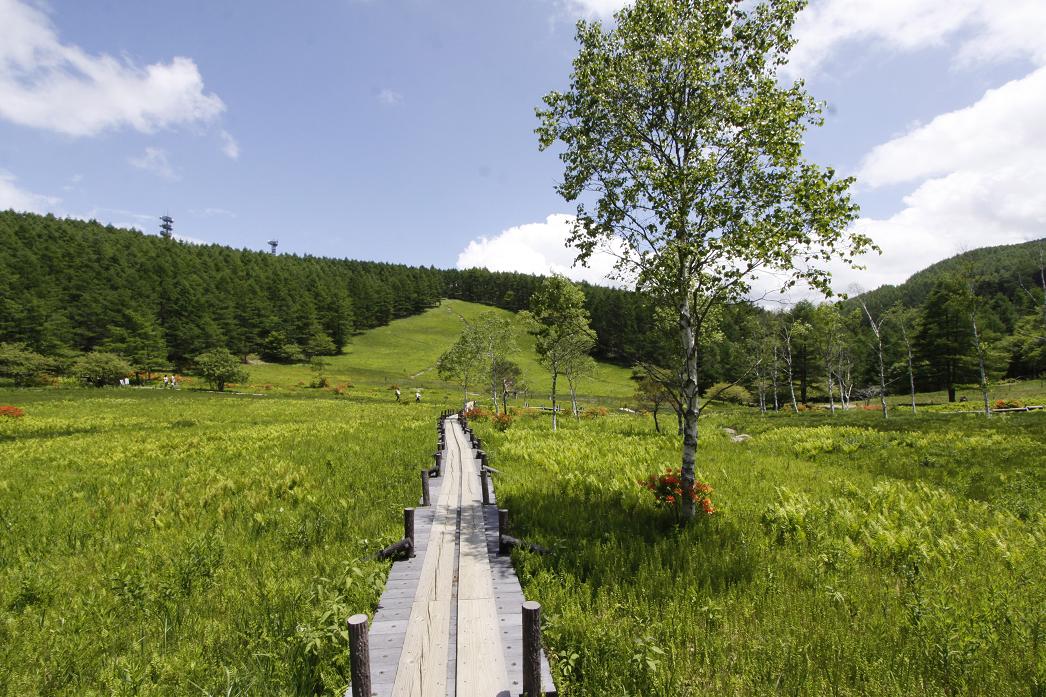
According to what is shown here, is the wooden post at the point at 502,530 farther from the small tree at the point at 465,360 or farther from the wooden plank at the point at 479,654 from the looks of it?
the small tree at the point at 465,360

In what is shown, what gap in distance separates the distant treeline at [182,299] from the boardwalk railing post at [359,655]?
208 ft

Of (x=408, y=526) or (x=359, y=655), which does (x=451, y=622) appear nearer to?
(x=359, y=655)

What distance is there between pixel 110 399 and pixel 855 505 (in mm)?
59734

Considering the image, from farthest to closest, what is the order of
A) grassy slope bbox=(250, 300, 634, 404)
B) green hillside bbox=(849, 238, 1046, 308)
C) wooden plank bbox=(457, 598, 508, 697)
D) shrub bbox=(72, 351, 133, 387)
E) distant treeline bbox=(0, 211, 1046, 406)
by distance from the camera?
green hillside bbox=(849, 238, 1046, 308) → grassy slope bbox=(250, 300, 634, 404) → shrub bbox=(72, 351, 133, 387) → distant treeline bbox=(0, 211, 1046, 406) → wooden plank bbox=(457, 598, 508, 697)

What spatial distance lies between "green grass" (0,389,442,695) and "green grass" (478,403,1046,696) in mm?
3325

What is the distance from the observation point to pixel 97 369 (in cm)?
5619

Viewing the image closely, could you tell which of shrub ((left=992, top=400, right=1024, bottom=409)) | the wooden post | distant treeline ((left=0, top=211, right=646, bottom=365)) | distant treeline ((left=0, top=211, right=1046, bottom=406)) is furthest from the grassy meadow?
distant treeline ((left=0, top=211, right=646, bottom=365))

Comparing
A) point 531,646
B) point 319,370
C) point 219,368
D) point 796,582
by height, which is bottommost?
point 796,582

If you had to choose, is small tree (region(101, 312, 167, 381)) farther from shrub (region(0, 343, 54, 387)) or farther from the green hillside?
the green hillside

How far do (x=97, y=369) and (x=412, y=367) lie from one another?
49736 mm

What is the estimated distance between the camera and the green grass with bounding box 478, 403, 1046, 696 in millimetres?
5059

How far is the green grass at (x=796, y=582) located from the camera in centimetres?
506

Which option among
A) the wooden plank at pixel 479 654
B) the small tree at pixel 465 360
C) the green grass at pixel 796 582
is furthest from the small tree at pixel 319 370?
the wooden plank at pixel 479 654

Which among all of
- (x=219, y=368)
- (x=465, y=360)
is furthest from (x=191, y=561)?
(x=219, y=368)
